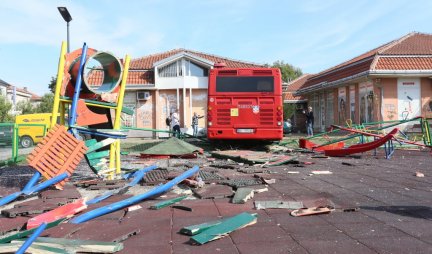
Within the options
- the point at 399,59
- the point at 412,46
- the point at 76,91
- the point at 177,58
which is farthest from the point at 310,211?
the point at 177,58

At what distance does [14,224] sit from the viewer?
4.75 metres

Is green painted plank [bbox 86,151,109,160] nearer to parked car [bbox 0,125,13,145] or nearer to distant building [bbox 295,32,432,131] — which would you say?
parked car [bbox 0,125,13,145]

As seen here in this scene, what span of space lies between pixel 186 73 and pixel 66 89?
88.6 ft

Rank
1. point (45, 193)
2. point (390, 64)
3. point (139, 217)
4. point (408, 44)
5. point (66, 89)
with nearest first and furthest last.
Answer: point (139, 217)
point (45, 193)
point (66, 89)
point (390, 64)
point (408, 44)

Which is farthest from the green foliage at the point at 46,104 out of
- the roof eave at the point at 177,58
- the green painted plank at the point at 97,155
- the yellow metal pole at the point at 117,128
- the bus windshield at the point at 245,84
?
the green painted plank at the point at 97,155

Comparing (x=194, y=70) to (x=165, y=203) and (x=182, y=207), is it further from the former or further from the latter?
(x=182, y=207)

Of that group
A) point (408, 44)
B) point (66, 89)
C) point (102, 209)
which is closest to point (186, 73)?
point (408, 44)

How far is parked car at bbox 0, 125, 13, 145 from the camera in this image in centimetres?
1276

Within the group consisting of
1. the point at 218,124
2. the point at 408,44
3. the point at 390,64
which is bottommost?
the point at 218,124

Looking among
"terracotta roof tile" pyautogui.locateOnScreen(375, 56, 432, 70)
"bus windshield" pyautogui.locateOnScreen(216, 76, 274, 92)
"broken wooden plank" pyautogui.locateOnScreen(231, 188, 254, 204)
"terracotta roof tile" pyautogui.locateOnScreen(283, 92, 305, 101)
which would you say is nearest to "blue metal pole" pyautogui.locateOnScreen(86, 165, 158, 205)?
"broken wooden plank" pyautogui.locateOnScreen(231, 188, 254, 204)

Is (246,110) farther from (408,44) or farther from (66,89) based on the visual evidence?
(408,44)

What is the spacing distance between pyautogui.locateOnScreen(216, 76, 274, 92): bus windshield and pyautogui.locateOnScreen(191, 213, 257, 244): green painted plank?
11535 millimetres

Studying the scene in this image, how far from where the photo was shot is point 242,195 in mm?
5852

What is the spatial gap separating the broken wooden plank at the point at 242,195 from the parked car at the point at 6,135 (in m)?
9.26
